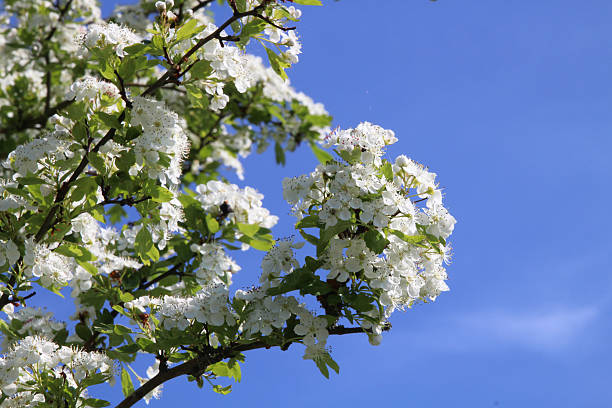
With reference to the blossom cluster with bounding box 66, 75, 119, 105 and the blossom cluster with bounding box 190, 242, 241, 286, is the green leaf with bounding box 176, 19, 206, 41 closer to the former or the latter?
the blossom cluster with bounding box 66, 75, 119, 105

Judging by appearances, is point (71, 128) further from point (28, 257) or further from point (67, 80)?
point (67, 80)

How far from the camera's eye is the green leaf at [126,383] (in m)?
2.88

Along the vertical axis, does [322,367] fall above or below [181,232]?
below

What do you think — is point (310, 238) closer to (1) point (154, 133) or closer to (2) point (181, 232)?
(1) point (154, 133)

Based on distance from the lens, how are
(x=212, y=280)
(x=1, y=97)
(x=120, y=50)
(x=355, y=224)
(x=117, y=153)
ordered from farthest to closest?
(x=1, y=97) → (x=212, y=280) → (x=117, y=153) → (x=120, y=50) → (x=355, y=224)

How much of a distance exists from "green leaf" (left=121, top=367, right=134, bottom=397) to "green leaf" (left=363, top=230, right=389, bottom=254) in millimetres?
1460

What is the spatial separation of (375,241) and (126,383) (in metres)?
1.51

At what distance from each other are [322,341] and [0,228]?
5.29 feet

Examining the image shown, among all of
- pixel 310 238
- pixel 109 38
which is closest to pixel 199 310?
pixel 310 238

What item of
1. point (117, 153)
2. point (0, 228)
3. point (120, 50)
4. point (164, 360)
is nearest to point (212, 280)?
point (164, 360)

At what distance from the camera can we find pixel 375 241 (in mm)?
2193

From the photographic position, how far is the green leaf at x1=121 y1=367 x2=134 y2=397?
2.88 meters

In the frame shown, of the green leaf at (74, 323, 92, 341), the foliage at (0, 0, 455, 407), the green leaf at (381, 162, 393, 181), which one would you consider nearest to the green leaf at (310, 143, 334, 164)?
the foliage at (0, 0, 455, 407)

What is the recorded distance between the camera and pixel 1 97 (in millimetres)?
6484
